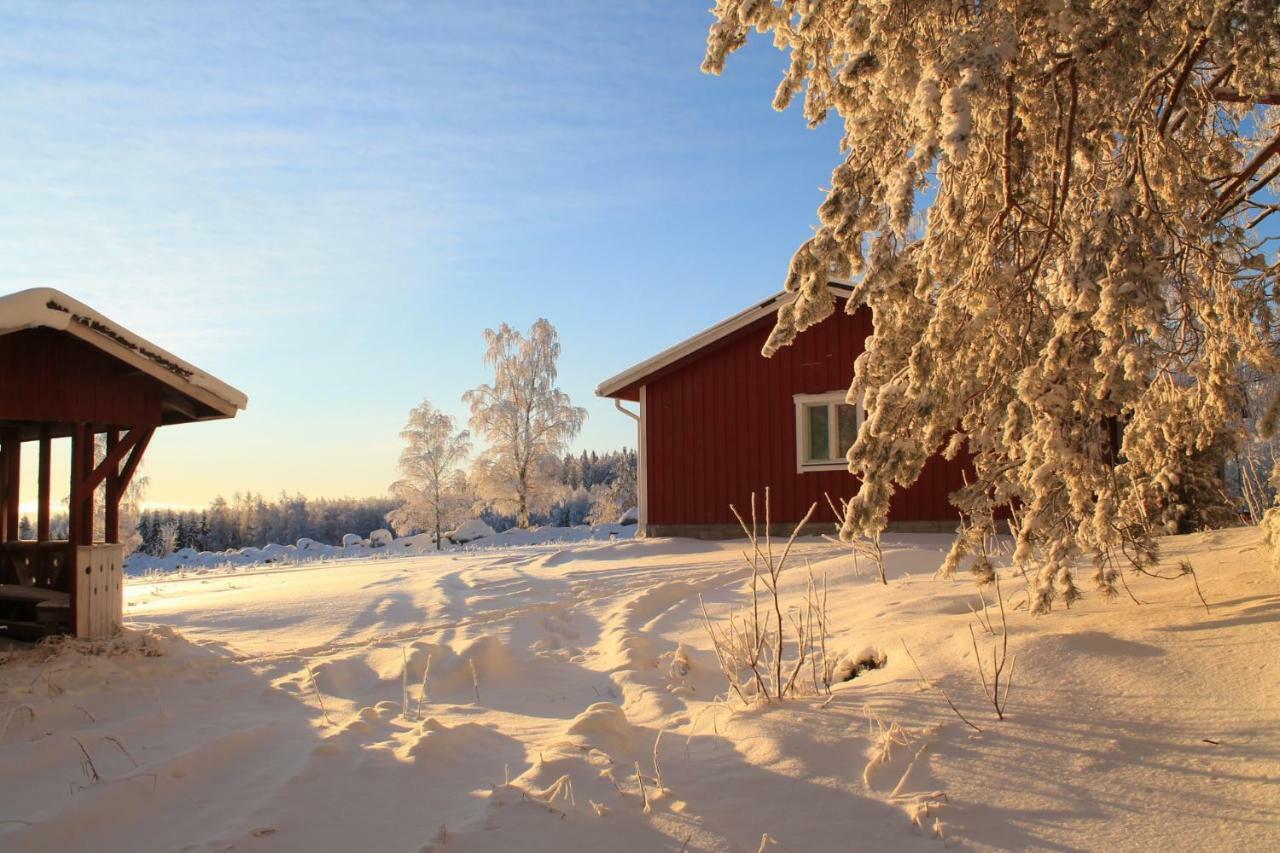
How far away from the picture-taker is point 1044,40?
12.8ft

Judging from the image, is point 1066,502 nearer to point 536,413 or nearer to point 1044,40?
point 1044,40

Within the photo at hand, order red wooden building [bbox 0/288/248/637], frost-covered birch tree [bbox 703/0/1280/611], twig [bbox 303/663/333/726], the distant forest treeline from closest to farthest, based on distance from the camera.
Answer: frost-covered birch tree [bbox 703/0/1280/611]
twig [bbox 303/663/333/726]
red wooden building [bbox 0/288/248/637]
the distant forest treeline

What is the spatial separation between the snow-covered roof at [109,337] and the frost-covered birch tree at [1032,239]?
5.50m

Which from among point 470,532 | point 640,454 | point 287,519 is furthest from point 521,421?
point 287,519

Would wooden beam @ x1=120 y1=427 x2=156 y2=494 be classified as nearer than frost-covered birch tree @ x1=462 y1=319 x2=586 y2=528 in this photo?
Yes

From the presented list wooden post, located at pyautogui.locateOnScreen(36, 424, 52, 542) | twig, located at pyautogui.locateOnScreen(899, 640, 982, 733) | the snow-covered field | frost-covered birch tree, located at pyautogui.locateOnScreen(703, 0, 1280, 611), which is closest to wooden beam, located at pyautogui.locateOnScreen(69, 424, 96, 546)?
the snow-covered field

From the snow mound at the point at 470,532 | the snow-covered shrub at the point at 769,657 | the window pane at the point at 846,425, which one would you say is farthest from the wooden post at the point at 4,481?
the snow mound at the point at 470,532

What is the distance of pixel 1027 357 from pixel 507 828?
3362 mm

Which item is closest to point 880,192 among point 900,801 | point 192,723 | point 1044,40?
point 1044,40

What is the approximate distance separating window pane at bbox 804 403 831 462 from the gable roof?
195cm

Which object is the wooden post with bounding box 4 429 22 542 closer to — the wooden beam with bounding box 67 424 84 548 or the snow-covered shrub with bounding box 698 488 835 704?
the wooden beam with bounding box 67 424 84 548

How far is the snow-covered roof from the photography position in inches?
253

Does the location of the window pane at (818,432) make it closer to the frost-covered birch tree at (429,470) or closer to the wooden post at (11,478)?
the wooden post at (11,478)

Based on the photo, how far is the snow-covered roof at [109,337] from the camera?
21.1 ft
